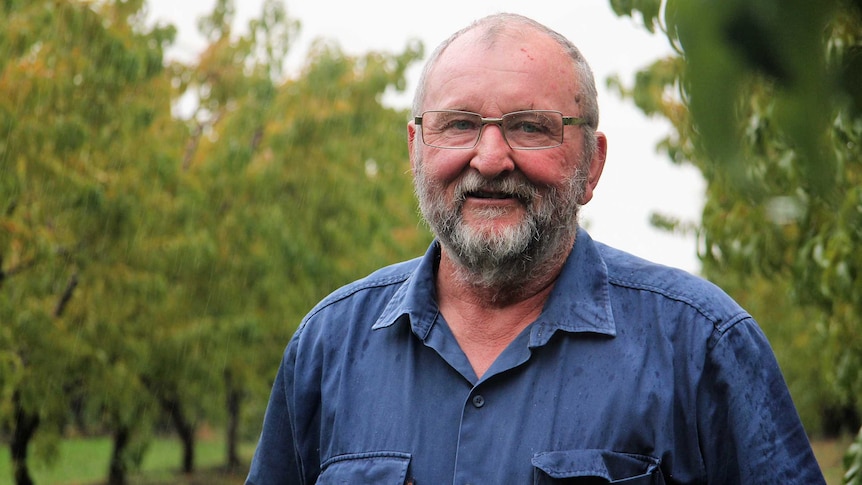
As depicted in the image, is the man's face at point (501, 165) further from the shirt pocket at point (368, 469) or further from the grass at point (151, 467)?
the grass at point (151, 467)

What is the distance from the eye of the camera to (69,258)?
1156 centimetres

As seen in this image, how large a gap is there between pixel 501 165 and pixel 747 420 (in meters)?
0.80

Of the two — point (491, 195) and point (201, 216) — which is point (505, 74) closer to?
point (491, 195)

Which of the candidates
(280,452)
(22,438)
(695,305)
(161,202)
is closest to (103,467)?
(22,438)

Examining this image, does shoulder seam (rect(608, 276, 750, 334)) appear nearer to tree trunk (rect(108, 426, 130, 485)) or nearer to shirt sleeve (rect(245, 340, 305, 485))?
shirt sleeve (rect(245, 340, 305, 485))

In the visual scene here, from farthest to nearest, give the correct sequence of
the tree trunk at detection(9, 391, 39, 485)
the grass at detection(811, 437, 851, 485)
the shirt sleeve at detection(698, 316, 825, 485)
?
the grass at detection(811, 437, 851, 485)
the tree trunk at detection(9, 391, 39, 485)
the shirt sleeve at detection(698, 316, 825, 485)

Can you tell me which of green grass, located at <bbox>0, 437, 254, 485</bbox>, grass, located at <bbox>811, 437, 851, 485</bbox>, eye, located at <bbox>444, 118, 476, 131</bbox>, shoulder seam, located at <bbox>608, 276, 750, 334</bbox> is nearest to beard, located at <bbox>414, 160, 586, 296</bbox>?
eye, located at <bbox>444, 118, 476, 131</bbox>

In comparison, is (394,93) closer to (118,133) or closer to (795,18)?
(118,133)

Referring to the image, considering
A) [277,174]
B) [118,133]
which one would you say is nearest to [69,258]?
[118,133]

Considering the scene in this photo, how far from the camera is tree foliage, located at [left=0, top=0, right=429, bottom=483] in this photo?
9977 millimetres

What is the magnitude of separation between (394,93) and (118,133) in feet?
21.4

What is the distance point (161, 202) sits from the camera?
1258cm

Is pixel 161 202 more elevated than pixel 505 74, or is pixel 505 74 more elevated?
pixel 505 74

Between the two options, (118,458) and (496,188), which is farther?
(118,458)
